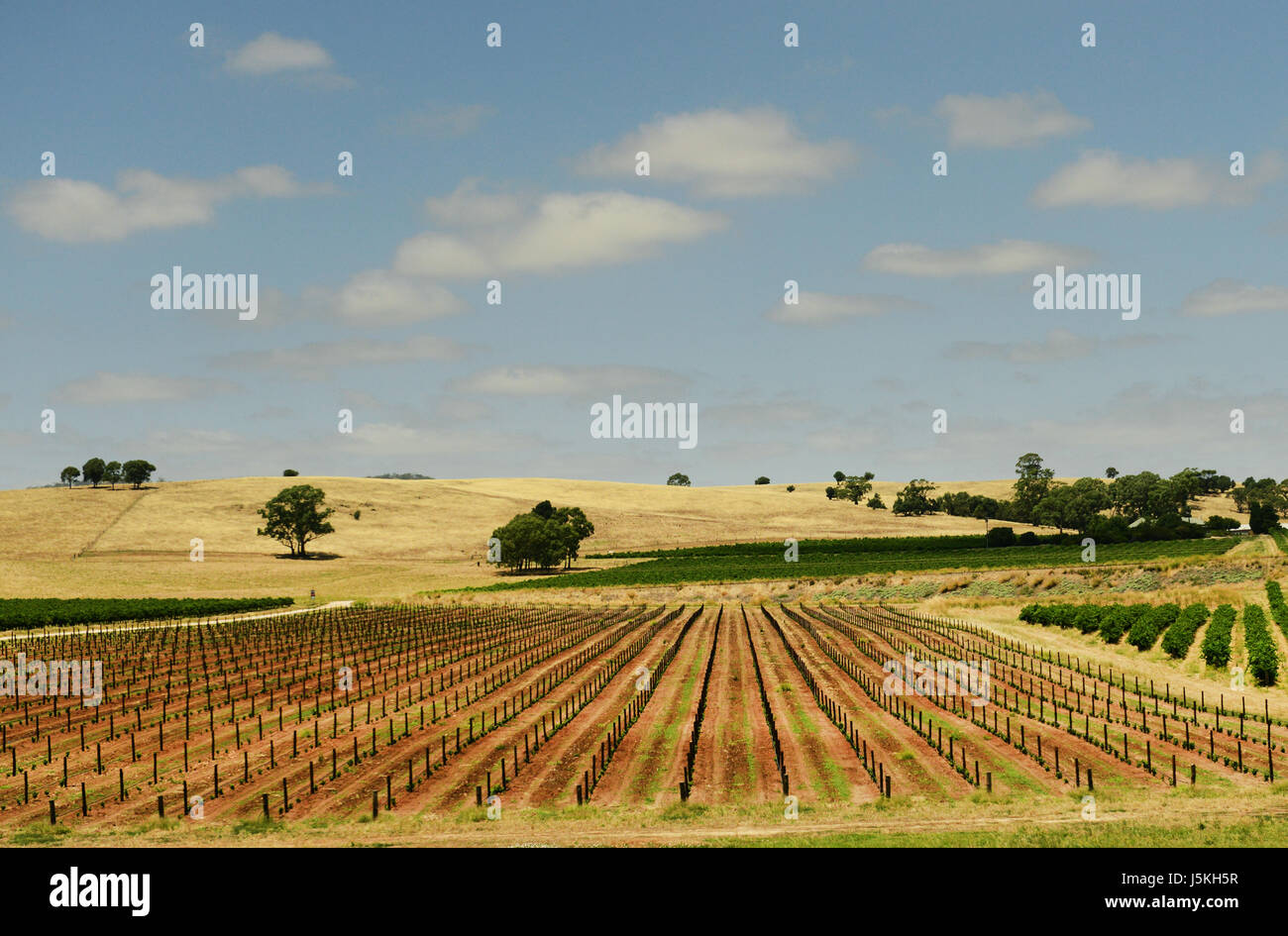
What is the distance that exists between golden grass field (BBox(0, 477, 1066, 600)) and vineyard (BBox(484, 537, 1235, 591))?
17033mm

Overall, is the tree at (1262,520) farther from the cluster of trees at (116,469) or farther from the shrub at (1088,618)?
the cluster of trees at (116,469)

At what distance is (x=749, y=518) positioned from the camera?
19488 centimetres

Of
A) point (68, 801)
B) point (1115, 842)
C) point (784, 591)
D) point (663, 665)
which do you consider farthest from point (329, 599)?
point (1115, 842)

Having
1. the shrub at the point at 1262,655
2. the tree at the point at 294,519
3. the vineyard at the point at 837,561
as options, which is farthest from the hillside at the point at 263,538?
the shrub at the point at 1262,655

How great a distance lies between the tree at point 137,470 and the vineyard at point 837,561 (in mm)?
113362

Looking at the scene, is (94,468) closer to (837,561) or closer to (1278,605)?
(837,561)

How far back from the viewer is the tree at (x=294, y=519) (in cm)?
15338

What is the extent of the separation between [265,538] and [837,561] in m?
91.6

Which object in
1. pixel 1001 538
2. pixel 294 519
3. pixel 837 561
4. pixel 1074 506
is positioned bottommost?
pixel 837 561

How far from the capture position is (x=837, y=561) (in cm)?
13375

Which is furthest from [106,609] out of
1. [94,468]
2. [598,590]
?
[94,468]

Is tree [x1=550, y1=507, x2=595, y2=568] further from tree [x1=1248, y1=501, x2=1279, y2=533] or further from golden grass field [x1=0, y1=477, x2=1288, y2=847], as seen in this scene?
tree [x1=1248, y1=501, x2=1279, y2=533]
